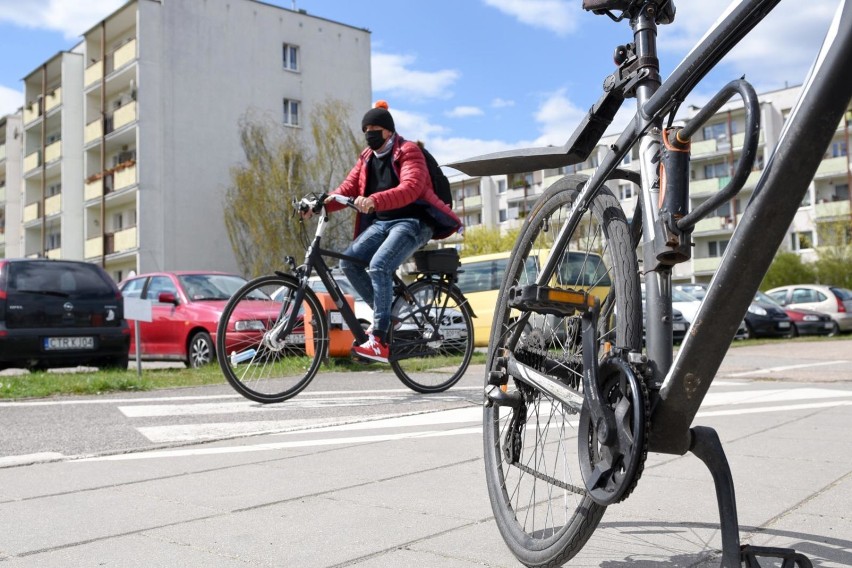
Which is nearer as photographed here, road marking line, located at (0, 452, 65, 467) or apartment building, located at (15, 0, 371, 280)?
road marking line, located at (0, 452, 65, 467)

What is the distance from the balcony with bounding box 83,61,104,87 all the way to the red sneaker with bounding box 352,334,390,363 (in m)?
44.0

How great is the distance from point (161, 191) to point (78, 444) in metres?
39.3

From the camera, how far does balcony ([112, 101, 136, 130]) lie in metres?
42.7

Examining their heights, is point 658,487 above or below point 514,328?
below

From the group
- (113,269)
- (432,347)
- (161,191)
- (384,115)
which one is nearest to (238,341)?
(432,347)

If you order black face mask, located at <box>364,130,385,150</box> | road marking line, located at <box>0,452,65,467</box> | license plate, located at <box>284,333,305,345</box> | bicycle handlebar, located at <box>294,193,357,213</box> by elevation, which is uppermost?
black face mask, located at <box>364,130,385,150</box>

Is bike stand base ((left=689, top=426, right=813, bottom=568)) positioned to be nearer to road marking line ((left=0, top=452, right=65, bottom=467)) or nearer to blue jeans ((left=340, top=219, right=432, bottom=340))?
road marking line ((left=0, top=452, right=65, bottom=467))

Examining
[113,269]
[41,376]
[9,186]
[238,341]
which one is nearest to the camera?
[238,341]

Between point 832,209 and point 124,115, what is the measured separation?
48.5 metres

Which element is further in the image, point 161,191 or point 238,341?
point 161,191

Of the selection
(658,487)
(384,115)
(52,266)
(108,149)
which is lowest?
(658,487)

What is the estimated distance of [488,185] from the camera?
10019cm

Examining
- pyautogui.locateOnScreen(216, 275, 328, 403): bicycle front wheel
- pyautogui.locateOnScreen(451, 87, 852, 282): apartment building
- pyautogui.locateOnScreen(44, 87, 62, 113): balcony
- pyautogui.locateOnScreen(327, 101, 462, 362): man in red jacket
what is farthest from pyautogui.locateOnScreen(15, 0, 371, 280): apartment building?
pyautogui.locateOnScreen(216, 275, 328, 403): bicycle front wheel

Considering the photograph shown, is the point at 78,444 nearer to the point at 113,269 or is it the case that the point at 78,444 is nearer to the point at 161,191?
the point at 161,191
